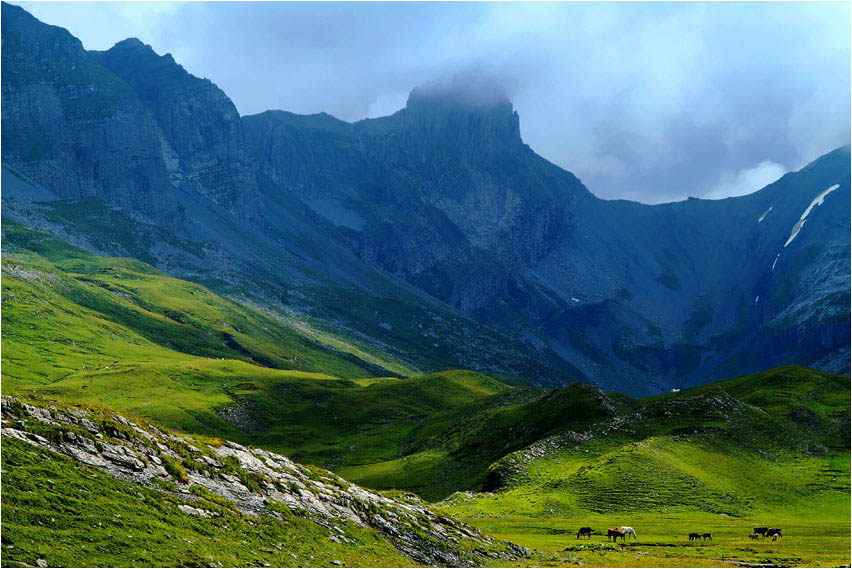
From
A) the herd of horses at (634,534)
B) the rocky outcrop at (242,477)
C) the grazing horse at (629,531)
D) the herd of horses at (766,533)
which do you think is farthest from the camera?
the herd of horses at (766,533)

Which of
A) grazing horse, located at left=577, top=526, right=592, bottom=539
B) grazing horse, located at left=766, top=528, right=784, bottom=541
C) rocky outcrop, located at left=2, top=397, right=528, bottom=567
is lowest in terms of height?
grazing horse, located at left=577, top=526, right=592, bottom=539

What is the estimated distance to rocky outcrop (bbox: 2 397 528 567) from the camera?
40.3 metres

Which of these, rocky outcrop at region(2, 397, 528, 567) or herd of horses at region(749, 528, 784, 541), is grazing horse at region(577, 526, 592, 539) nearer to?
herd of horses at region(749, 528, 784, 541)

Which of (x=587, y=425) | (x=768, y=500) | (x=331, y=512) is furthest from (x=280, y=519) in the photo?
(x=587, y=425)

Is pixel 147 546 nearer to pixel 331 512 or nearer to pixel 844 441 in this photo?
pixel 331 512

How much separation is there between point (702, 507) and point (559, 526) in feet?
89.5

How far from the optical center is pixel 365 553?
150ft

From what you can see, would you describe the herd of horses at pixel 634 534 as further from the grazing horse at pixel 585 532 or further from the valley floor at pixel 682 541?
the valley floor at pixel 682 541

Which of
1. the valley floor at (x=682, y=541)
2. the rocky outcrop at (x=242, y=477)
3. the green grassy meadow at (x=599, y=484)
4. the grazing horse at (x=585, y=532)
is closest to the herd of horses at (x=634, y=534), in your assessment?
the grazing horse at (x=585, y=532)

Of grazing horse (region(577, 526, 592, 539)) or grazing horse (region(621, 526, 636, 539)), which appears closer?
grazing horse (region(621, 526, 636, 539))

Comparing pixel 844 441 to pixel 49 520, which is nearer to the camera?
pixel 49 520

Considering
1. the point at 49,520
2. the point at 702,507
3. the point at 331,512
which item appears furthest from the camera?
the point at 702,507

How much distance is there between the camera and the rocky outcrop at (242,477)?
40281mm

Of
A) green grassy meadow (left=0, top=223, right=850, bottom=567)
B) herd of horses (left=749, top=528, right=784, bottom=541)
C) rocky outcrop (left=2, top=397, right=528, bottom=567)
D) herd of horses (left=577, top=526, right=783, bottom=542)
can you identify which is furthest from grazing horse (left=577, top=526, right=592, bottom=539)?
rocky outcrop (left=2, top=397, right=528, bottom=567)
